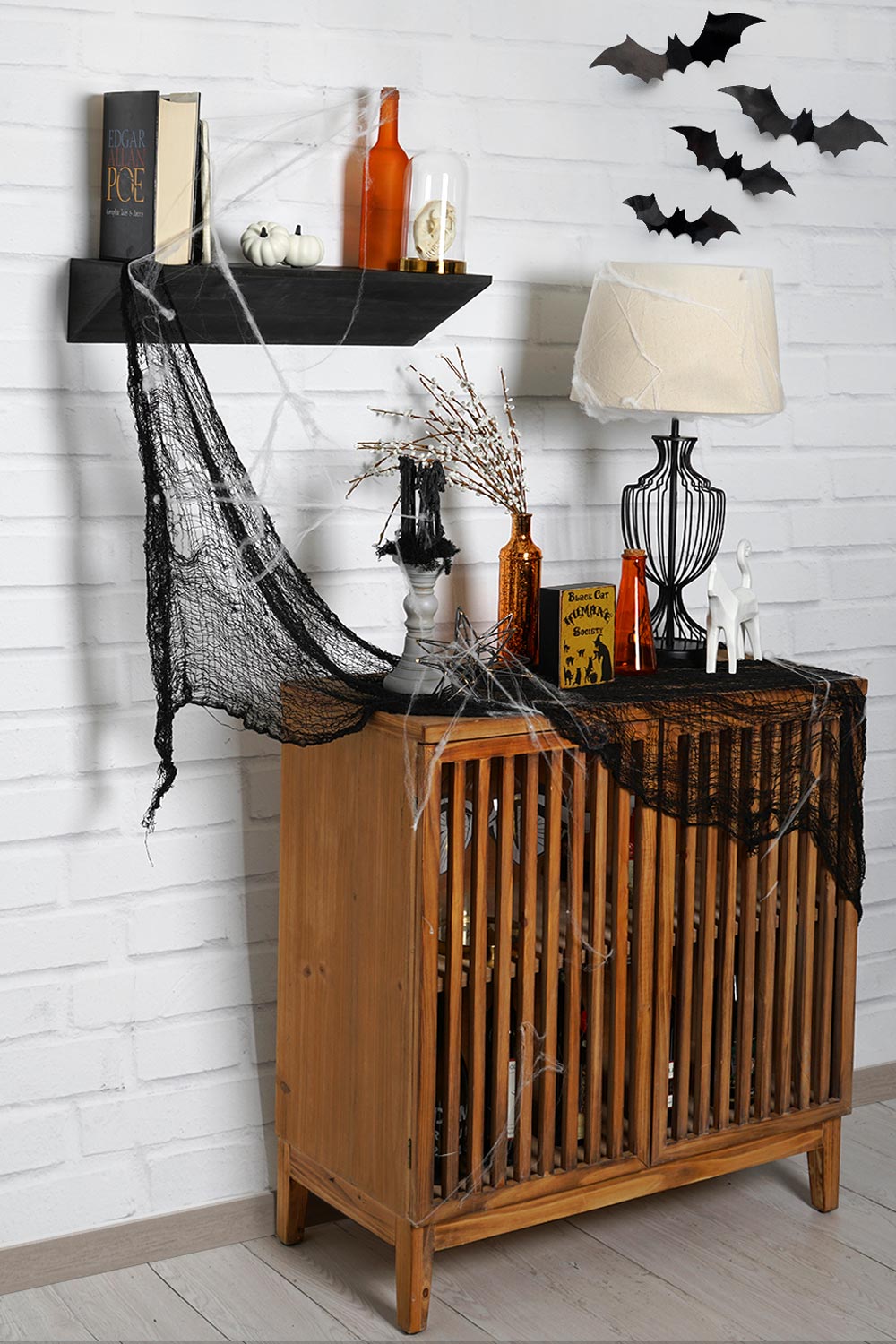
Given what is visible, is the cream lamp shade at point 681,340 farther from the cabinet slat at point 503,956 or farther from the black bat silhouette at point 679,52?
the cabinet slat at point 503,956

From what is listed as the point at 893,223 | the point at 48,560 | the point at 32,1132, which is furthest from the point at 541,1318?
the point at 893,223

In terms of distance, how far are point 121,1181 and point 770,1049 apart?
0.93 meters

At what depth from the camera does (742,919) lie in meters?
2.20

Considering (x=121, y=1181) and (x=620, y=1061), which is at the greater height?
(x=620, y=1061)

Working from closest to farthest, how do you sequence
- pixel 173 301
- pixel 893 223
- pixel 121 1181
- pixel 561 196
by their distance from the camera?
pixel 173 301 < pixel 121 1181 < pixel 561 196 < pixel 893 223

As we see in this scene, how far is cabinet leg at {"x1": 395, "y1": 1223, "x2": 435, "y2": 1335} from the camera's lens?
196 cm

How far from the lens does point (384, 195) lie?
2.13m

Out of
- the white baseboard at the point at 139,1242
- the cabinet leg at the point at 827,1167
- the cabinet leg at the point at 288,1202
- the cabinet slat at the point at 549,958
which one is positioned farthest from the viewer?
the cabinet leg at the point at 827,1167

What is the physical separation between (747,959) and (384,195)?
1157 millimetres

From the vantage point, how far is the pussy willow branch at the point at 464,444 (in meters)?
2.21

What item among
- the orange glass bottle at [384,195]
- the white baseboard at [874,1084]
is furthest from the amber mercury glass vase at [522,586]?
the white baseboard at [874,1084]

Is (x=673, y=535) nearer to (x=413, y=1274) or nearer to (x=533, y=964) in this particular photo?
(x=533, y=964)

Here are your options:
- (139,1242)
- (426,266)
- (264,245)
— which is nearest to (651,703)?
(426,266)

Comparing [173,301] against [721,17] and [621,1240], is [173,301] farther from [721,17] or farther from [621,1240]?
[621,1240]
